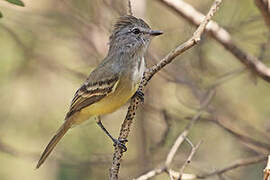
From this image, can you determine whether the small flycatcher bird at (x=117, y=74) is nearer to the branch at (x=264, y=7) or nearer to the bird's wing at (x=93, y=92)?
the bird's wing at (x=93, y=92)

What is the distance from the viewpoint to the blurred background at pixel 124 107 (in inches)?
183

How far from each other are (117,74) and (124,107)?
3.33 ft

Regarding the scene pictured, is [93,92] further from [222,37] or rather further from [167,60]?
[167,60]

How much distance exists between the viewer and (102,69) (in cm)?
399

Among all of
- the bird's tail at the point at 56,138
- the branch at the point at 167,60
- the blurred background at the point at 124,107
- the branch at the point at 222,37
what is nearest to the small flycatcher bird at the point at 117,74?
the bird's tail at the point at 56,138

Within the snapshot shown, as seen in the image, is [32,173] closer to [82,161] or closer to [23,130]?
[23,130]

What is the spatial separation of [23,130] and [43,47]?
0.94 m

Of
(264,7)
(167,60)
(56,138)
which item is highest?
(264,7)

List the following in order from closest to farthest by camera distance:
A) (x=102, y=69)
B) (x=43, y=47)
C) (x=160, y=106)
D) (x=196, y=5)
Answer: (x=102, y=69)
(x=160, y=106)
(x=196, y=5)
(x=43, y=47)

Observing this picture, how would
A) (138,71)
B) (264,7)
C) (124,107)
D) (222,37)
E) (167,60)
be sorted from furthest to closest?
(124,107) < (138,71) < (222,37) < (264,7) < (167,60)

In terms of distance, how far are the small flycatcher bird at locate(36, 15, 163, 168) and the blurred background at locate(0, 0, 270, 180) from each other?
41cm

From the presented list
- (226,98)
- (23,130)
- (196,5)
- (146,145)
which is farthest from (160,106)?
(23,130)

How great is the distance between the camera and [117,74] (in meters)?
3.92

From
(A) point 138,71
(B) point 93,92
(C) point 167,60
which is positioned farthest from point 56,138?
(C) point 167,60
